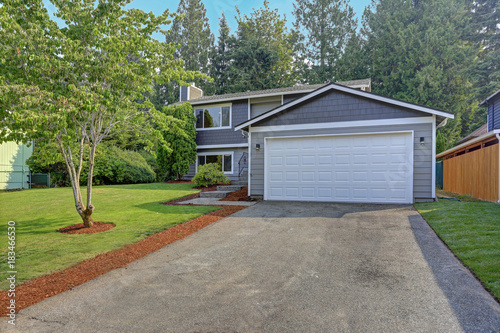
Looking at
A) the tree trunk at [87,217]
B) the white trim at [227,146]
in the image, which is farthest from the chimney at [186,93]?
the tree trunk at [87,217]

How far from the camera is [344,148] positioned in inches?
413

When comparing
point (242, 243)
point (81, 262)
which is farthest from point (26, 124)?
point (242, 243)

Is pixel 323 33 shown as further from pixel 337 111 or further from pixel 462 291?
pixel 462 291

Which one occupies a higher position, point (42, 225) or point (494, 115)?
point (494, 115)

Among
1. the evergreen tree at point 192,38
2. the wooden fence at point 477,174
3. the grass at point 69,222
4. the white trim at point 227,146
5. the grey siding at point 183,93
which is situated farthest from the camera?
the evergreen tree at point 192,38

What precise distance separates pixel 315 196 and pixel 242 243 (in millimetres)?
5576

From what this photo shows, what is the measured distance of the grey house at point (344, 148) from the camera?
380 inches

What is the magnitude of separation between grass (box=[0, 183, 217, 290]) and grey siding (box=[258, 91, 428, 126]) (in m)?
4.61

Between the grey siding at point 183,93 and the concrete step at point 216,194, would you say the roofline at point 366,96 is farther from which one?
the grey siding at point 183,93

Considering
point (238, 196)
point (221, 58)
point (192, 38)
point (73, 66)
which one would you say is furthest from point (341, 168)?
point (192, 38)

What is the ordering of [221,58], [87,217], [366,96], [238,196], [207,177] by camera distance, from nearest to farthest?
[87,217] < [366,96] < [238,196] < [207,177] < [221,58]

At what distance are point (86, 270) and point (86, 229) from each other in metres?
2.71

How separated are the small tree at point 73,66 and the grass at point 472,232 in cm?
671

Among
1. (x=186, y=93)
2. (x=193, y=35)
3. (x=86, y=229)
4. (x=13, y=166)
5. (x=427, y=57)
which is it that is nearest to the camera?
(x=86, y=229)
